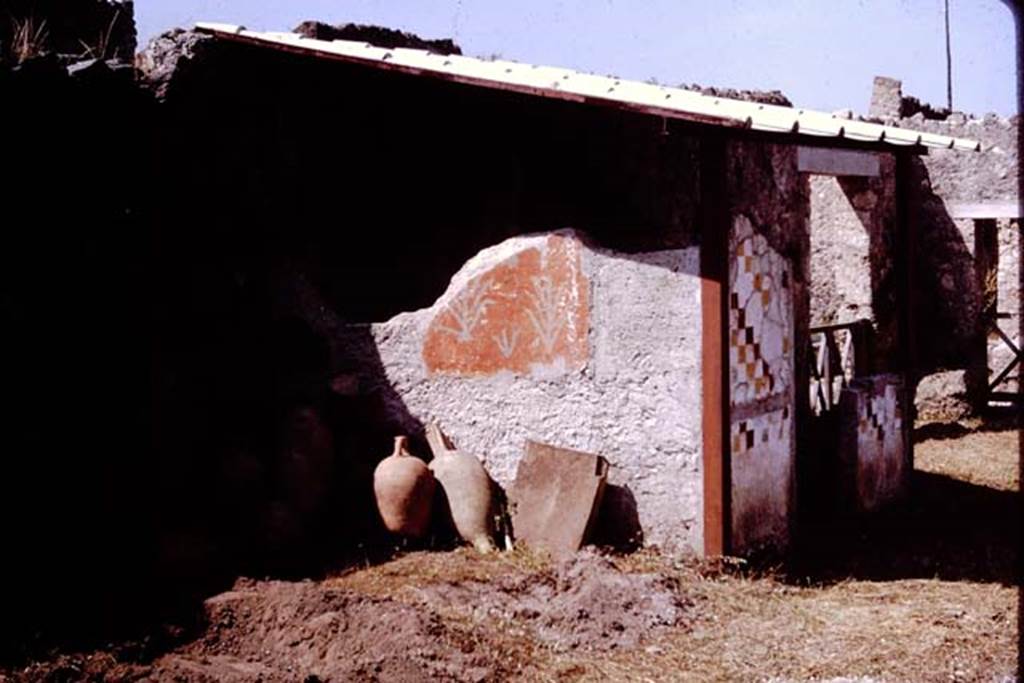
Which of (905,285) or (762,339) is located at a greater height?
(905,285)

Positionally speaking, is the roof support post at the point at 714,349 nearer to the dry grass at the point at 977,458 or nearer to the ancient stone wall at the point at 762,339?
the ancient stone wall at the point at 762,339

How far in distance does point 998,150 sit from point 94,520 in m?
11.6

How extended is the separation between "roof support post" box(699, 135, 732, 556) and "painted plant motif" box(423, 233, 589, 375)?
871 millimetres

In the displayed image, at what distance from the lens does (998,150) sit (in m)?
13.8

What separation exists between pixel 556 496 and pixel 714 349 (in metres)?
1.40

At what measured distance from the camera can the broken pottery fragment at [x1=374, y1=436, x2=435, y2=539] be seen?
7.32 metres

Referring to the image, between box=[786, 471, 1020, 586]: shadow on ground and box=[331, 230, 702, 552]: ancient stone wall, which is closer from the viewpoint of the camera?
box=[331, 230, 702, 552]: ancient stone wall

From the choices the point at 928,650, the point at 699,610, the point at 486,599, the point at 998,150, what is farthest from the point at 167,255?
the point at 998,150

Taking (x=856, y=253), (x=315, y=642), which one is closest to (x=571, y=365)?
(x=315, y=642)

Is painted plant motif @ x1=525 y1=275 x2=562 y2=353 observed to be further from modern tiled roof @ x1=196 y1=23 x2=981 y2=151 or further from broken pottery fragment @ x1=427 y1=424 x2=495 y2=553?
modern tiled roof @ x1=196 y1=23 x2=981 y2=151

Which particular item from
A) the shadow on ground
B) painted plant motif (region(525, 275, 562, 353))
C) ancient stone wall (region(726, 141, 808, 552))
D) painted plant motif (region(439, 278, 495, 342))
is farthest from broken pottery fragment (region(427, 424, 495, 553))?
the shadow on ground

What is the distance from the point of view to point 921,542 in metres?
7.82

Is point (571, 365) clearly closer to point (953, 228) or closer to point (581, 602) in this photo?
point (581, 602)

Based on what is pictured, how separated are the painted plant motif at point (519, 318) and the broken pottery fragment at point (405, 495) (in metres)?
0.80
